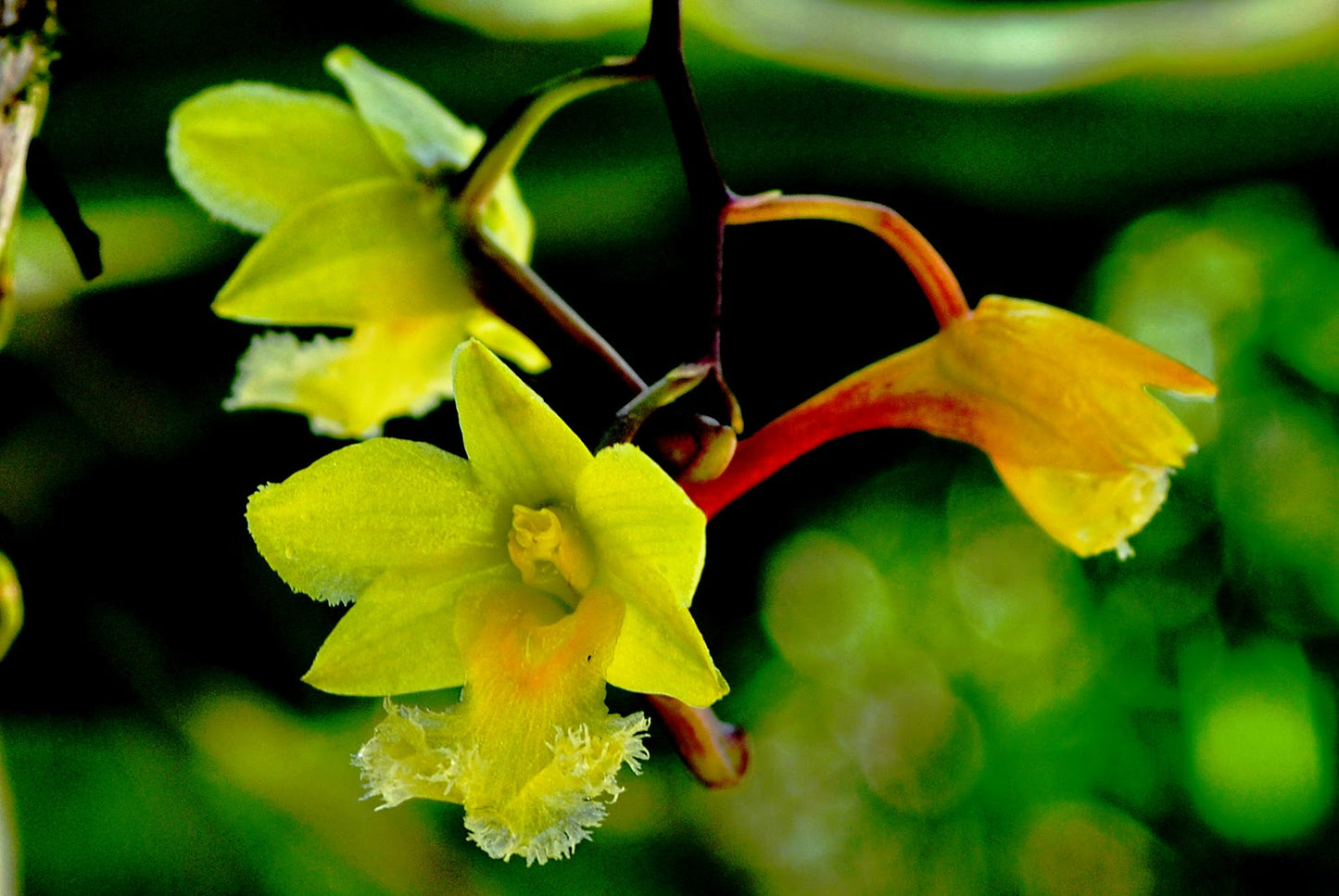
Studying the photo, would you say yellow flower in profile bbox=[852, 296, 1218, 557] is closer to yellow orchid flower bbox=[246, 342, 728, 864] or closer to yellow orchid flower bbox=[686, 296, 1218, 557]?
yellow orchid flower bbox=[686, 296, 1218, 557]

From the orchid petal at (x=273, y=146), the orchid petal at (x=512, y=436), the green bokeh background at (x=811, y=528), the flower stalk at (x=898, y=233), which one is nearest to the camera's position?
the orchid petal at (x=512, y=436)

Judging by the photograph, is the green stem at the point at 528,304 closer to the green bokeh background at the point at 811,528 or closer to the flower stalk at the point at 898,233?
the flower stalk at the point at 898,233

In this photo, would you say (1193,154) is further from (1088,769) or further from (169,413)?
(169,413)

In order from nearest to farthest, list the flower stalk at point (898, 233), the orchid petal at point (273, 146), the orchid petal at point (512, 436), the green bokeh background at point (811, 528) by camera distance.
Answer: the orchid petal at point (512, 436) → the flower stalk at point (898, 233) → the orchid petal at point (273, 146) → the green bokeh background at point (811, 528)

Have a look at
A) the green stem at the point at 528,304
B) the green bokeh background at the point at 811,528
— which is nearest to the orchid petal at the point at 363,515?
the green stem at the point at 528,304

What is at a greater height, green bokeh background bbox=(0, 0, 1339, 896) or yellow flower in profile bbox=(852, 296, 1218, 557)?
yellow flower in profile bbox=(852, 296, 1218, 557)

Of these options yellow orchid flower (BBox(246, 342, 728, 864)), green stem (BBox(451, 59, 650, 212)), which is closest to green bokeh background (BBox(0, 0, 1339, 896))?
green stem (BBox(451, 59, 650, 212))

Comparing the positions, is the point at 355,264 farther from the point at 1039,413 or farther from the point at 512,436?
the point at 1039,413
